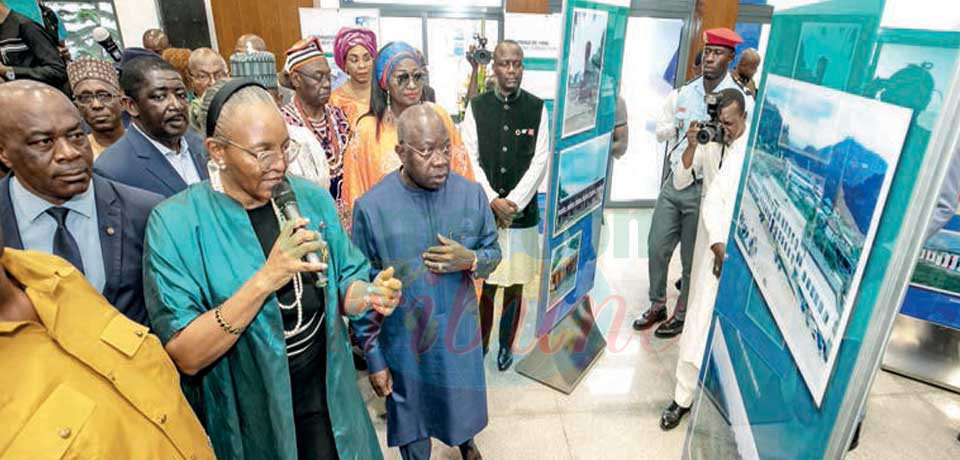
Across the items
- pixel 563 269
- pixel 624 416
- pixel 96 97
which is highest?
pixel 96 97

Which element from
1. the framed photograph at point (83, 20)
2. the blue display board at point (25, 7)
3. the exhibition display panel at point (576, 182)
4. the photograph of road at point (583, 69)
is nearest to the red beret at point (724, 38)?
the exhibition display panel at point (576, 182)

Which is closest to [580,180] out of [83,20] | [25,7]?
[83,20]

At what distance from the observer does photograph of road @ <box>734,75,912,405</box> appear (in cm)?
77

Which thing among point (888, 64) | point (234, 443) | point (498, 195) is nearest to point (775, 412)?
point (888, 64)

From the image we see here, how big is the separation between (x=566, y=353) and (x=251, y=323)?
89.1 inches

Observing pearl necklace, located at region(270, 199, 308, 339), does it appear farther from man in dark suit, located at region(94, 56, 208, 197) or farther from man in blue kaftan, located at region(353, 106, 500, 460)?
man in dark suit, located at region(94, 56, 208, 197)

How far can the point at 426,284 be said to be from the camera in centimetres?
189

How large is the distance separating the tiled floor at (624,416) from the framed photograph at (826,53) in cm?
202

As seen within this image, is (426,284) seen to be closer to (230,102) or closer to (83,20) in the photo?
(230,102)

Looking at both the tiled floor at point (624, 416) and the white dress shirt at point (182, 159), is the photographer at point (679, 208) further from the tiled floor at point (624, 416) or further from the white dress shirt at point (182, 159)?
the white dress shirt at point (182, 159)

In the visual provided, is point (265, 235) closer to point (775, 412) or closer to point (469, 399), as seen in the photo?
point (469, 399)

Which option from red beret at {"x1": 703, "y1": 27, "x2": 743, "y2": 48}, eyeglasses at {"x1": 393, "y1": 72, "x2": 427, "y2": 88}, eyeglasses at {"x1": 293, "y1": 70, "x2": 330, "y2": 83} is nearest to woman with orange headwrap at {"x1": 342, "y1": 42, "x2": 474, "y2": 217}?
eyeglasses at {"x1": 393, "y1": 72, "x2": 427, "y2": 88}

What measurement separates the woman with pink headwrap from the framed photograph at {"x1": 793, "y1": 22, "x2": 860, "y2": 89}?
98.1 inches

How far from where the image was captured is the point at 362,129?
2592mm
